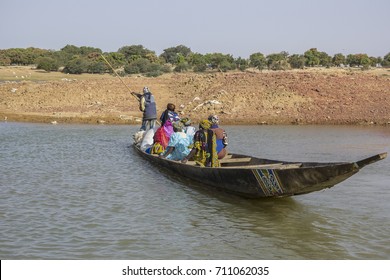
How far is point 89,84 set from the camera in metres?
32.7

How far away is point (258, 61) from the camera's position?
60312 mm

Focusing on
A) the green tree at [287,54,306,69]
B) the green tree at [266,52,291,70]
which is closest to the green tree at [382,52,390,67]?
the green tree at [287,54,306,69]

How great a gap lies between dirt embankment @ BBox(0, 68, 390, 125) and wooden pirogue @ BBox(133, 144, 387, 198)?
1552cm

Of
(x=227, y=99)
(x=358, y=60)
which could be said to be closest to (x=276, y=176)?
(x=227, y=99)

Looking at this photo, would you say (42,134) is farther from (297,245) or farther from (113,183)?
(297,245)

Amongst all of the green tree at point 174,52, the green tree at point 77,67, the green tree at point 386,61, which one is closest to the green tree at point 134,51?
the green tree at point 174,52

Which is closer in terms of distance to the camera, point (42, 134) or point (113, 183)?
point (113, 183)

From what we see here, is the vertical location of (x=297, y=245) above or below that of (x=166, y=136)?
below

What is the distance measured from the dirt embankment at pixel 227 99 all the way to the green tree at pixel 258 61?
26.6m

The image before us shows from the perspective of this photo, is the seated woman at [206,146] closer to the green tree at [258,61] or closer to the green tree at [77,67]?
the green tree at [77,67]

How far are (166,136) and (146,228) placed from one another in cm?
633

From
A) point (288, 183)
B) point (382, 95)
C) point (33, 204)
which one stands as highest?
point (382, 95)
